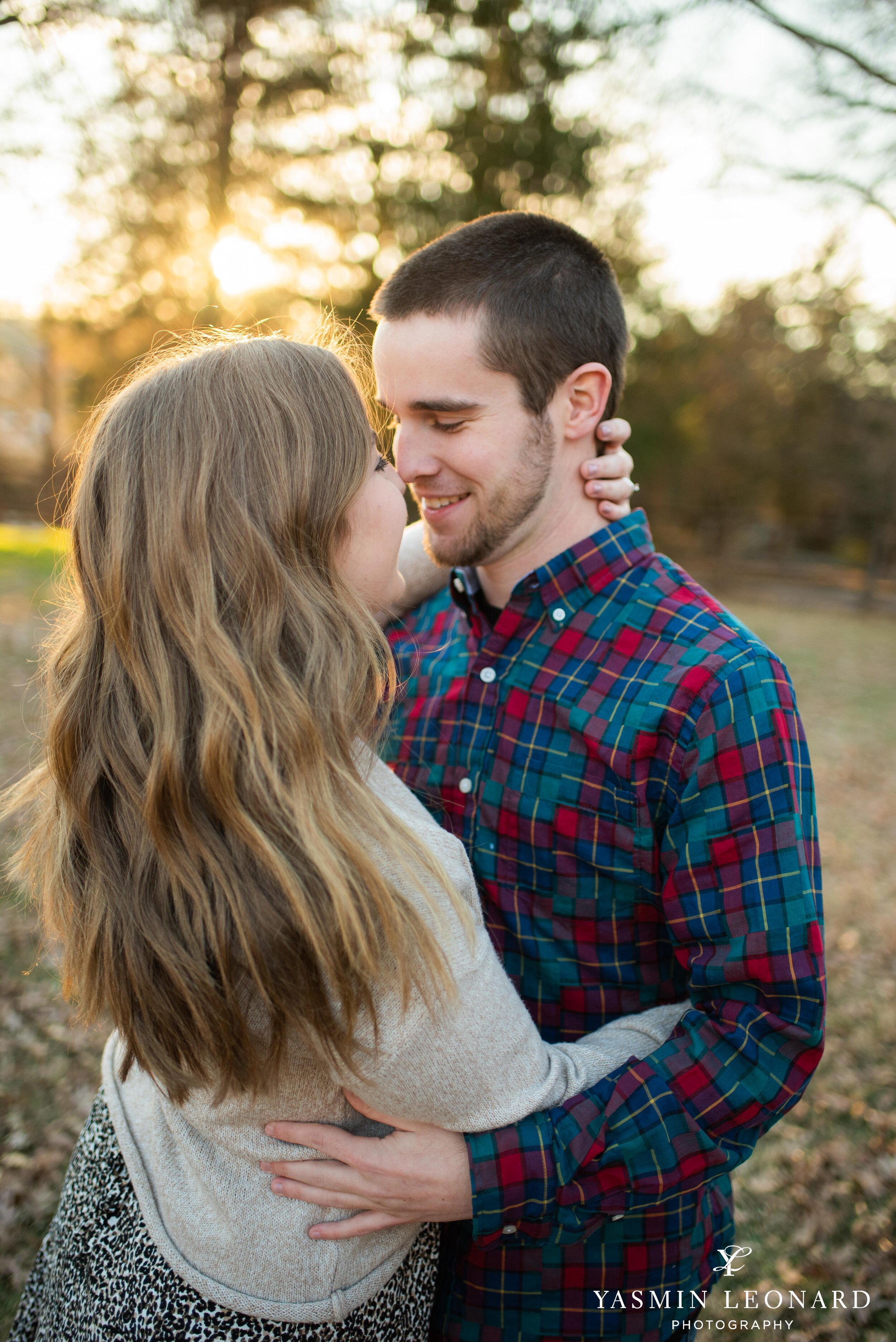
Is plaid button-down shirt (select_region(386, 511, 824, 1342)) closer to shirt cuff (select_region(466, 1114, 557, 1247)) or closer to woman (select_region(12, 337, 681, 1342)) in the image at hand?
shirt cuff (select_region(466, 1114, 557, 1247))

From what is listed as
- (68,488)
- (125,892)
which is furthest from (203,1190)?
(68,488)

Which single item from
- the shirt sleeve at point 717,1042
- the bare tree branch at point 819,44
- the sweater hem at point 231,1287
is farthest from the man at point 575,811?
the bare tree branch at point 819,44

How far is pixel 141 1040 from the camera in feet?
4.33

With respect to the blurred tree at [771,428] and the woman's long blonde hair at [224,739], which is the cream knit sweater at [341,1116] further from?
the blurred tree at [771,428]

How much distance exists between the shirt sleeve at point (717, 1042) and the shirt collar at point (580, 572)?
50cm

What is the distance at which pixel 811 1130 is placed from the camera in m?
4.00

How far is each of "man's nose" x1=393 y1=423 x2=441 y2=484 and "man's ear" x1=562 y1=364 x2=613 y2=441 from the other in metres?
0.35

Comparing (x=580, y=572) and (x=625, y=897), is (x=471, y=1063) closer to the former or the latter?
(x=625, y=897)

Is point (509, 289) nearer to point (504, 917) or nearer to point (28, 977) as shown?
point (504, 917)

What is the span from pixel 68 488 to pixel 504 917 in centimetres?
145

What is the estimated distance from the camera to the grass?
121 inches

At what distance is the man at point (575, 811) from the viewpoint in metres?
1.45

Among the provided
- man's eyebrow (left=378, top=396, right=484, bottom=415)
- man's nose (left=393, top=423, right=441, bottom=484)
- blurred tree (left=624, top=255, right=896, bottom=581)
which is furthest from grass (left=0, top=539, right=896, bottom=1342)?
blurred tree (left=624, top=255, right=896, bottom=581)

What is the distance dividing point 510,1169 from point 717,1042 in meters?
0.43
